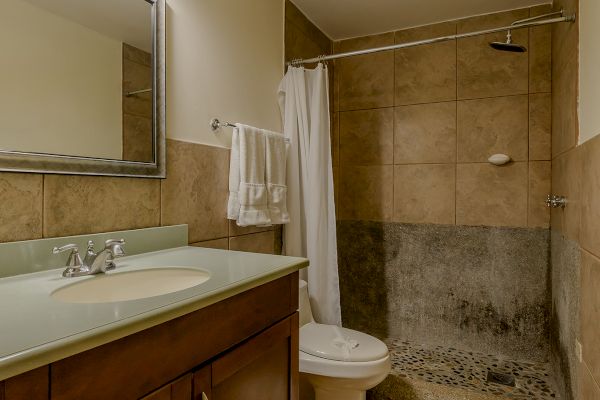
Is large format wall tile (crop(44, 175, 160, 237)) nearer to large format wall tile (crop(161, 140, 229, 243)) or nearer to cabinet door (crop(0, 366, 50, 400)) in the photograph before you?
large format wall tile (crop(161, 140, 229, 243))

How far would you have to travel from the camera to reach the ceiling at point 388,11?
2396 millimetres

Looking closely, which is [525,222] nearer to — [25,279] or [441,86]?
[441,86]

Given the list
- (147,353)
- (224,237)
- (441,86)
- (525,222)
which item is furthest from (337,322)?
(441,86)

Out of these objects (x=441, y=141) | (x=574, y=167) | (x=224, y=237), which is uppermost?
(x=441, y=141)

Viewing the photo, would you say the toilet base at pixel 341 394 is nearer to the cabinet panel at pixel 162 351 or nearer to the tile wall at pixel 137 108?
the cabinet panel at pixel 162 351

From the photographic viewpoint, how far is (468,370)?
2.32 m

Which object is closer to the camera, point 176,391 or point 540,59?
point 176,391

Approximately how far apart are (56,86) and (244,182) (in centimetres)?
82

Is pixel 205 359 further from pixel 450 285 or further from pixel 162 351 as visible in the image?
pixel 450 285

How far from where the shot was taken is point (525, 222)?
8.02 feet

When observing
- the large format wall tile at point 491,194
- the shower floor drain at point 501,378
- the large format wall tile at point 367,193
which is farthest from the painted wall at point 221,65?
the shower floor drain at point 501,378

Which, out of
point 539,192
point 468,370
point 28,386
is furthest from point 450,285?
point 28,386

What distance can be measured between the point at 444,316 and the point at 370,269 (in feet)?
1.99

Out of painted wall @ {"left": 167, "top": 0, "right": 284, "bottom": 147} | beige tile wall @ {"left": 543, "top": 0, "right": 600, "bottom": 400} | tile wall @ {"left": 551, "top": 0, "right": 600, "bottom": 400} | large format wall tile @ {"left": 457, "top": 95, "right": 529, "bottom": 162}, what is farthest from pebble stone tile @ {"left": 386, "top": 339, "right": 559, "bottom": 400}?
painted wall @ {"left": 167, "top": 0, "right": 284, "bottom": 147}
